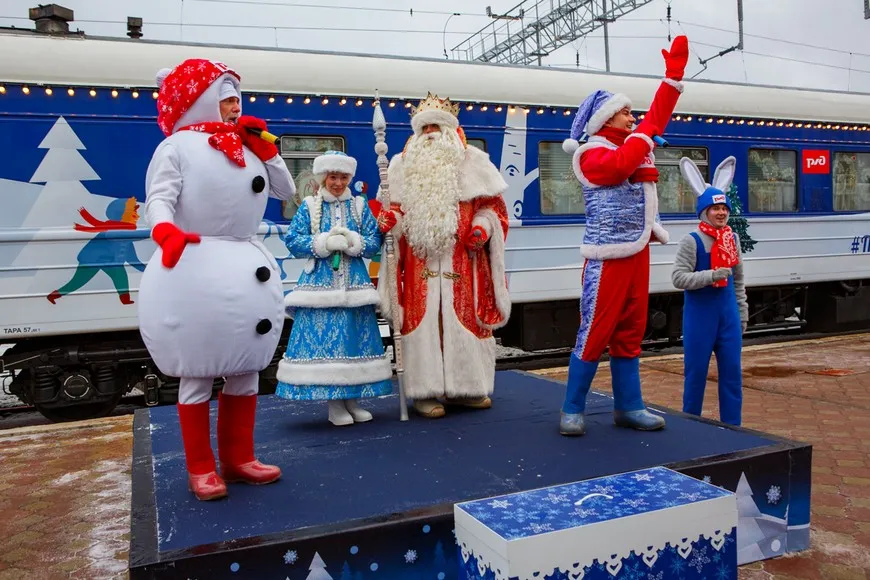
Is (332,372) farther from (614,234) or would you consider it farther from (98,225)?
(98,225)

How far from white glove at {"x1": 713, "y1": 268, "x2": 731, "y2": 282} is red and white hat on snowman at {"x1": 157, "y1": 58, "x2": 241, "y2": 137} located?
2.46 meters

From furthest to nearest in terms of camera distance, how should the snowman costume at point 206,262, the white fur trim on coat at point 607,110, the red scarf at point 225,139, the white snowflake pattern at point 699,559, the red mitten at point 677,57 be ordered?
the white fur trim on coat at point 607,110 → the red mitten at point 677,57 → the red scarf at point 225,139 → the snowman costume at point 206,262 → the white snowflake pattern at point 699,559

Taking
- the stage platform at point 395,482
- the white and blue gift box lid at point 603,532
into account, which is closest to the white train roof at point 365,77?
the stage platform at point 395,482

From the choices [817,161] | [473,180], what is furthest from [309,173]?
[817,161]

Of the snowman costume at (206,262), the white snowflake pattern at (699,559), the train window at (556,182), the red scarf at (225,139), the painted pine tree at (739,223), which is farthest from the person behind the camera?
the painted pine tree at (739,223)

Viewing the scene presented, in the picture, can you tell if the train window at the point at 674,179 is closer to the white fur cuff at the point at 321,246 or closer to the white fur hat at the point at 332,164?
the white fur hat at the point at 332,164

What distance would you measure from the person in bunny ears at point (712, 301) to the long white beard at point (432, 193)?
123 cm

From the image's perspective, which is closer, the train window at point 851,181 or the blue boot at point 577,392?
the blue boot at point 577,392

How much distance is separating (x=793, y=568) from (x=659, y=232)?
154 cm

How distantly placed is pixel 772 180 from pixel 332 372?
21.9ft

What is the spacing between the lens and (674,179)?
26.6 feet

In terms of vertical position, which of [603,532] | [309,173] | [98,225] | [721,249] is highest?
[309,173]

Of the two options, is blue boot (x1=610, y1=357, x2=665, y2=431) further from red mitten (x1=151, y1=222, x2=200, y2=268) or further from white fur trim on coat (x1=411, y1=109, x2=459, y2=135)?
red mitten (x1=151, y1=222, x2=200, y2=268)

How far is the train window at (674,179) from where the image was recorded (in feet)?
26.3
